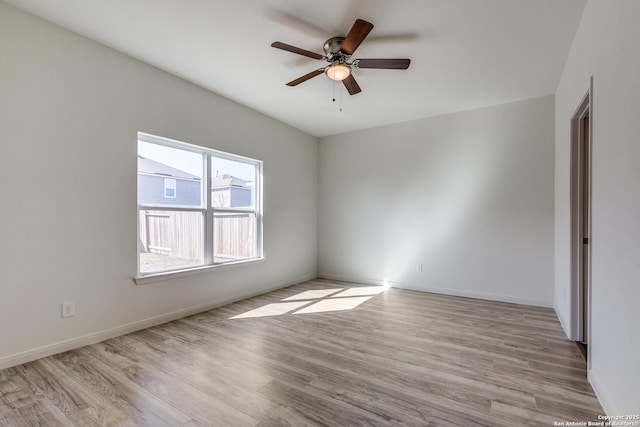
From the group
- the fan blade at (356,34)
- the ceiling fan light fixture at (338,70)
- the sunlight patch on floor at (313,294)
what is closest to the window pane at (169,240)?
the sunlight patch on floor at (313,294)

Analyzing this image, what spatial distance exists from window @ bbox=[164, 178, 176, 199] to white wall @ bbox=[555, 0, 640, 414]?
12.2 feet

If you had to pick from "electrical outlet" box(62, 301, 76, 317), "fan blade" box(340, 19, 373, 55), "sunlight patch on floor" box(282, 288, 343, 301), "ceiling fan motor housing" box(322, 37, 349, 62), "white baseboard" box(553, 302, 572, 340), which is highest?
"ceiling fan motor housing" box(322, 37, 349, 62)

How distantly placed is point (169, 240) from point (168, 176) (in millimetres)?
729

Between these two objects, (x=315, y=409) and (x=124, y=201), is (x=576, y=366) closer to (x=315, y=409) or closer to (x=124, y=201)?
(x=315, y=409)

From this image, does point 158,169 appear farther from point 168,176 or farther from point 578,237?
point 578,237

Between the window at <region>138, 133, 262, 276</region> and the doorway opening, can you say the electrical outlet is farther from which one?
the doorway opening

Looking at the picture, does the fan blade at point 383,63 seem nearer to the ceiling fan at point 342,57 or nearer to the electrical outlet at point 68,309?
the ceiling fan at point 342,57

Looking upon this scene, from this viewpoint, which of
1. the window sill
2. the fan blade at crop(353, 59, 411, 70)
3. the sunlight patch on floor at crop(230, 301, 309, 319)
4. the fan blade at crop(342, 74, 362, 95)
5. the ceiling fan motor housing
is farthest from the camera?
the sunlight patch on floor at crop(230, 301, 309, 319)

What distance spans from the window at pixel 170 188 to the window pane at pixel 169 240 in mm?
197

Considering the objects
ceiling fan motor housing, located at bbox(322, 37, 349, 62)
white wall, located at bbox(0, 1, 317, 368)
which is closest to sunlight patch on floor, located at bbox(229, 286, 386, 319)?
white wall, located at bbox(0, 1, 317, 368)

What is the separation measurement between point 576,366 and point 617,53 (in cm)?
216

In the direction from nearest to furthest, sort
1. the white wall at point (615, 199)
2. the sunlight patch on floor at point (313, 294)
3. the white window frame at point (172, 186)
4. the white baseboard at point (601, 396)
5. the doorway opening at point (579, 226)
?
the white wall at point (615, 199), the white baseboard at point (601, 396), the doorway opening at point (579, 226), the white window frame at point (172, 186), the sunlight patch on floor at point (313, 294)

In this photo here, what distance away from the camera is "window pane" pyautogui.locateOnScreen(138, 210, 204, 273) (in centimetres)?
302

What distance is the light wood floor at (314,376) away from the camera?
1.66m
